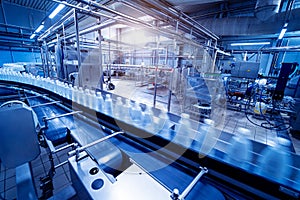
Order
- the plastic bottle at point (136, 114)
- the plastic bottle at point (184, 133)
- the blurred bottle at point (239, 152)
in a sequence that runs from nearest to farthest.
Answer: the blurred bottle at point (239, 152) → the plastic bottle at point (184, 133) → the plastic bottle at point (136, 114)

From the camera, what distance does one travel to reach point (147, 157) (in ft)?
2.10

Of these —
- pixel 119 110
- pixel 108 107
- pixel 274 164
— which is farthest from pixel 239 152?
pixel 108 107

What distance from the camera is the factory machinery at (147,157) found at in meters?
0.43

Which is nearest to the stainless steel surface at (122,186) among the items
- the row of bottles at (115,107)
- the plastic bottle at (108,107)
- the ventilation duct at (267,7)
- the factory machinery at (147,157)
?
the factory machinery at (147,157)

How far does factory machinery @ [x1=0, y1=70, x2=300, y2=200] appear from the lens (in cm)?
43

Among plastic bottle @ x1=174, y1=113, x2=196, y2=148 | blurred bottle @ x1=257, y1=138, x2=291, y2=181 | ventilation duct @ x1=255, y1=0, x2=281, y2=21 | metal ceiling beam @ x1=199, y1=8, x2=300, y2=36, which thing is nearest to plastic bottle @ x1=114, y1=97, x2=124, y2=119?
plastic bottle @ x1=174, y1=113, x2=196, y2=148

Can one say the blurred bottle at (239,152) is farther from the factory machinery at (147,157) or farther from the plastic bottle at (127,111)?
the plastic bottle at (127,111)

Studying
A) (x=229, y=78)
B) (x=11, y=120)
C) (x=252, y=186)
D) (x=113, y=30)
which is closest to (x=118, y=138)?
(x=252, y=186)

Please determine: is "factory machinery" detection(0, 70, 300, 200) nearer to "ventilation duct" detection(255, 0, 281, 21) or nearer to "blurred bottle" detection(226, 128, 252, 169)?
"blurred bottle" detection(226, 128, 252, 169)

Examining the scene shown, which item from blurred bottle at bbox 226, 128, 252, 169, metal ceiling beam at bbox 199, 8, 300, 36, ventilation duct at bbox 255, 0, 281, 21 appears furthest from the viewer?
metal ceiling beam at bbox 199, 8, 300, 36

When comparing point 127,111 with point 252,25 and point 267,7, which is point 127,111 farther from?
point 252,25

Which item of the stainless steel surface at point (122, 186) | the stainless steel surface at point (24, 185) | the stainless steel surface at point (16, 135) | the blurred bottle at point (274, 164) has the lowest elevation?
the stainless steel surface at point (24, 185)

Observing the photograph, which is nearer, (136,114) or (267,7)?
(136,114)

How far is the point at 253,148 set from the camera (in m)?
0.58
